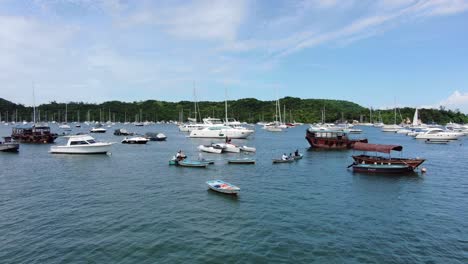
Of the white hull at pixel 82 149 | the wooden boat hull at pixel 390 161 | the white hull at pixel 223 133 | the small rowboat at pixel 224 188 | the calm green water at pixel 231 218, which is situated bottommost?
the calm green water at pixel 231 218

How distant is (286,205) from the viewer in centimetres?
3341

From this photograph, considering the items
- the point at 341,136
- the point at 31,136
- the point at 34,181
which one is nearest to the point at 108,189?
the point at 34,181

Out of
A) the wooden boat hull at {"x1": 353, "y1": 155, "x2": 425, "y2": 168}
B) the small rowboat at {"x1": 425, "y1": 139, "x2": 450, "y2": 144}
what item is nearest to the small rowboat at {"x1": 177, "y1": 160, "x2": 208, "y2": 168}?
the wooden boat hull at {"x1": 353, "y1": 155, "x2": 425, "y2": 168}

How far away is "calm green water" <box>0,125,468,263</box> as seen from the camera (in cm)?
2225

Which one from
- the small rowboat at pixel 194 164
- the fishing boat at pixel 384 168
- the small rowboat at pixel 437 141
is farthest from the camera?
the small rowboat at pixel 437 141

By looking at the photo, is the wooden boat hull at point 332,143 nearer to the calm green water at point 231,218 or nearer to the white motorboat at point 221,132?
the white motorboat at point 221,132

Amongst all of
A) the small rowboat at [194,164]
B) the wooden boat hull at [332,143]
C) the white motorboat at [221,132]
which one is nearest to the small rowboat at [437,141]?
the wooden boat hull at [332,143]

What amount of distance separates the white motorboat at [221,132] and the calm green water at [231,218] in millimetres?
71940

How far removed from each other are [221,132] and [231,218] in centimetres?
9762

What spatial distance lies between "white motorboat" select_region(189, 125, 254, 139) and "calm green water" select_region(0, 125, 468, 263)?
71.9m

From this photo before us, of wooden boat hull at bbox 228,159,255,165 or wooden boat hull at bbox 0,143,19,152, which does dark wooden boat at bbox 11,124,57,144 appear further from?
wooden boat hull at bbox 228,159,255,165

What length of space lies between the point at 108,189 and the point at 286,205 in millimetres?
20444

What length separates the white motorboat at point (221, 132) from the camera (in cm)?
12344

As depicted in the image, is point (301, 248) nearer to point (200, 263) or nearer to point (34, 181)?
point (200, 263)
